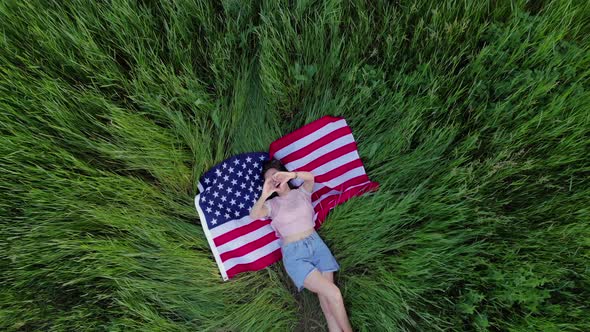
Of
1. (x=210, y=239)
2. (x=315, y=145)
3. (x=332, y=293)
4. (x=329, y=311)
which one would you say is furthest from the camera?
(x=315, y=145)

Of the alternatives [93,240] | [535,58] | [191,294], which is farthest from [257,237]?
[535,58]

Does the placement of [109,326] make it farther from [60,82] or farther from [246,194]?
[60,82]

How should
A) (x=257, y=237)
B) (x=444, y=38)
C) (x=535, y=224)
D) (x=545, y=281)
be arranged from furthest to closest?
(x=257, y=237)
(x=444, y=38)
(x=535, y=224)
(x=545, y=281)

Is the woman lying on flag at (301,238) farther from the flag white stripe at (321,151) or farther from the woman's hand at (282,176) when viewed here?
the flag white stripe at (321,151)

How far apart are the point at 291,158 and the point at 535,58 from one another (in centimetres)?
196

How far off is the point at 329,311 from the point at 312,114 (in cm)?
158

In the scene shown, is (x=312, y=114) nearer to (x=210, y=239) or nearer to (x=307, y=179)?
(x=307, y=179)

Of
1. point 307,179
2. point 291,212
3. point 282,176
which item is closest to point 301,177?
point 307,179

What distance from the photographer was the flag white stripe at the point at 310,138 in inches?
111

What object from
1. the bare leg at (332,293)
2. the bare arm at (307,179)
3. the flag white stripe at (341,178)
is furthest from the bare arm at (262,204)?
the bare leg at (332,293)

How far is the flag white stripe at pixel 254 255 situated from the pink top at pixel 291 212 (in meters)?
0.14

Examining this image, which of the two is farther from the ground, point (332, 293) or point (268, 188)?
point (268, 188)

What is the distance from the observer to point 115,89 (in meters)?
2.73

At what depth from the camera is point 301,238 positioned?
271 centimetres
